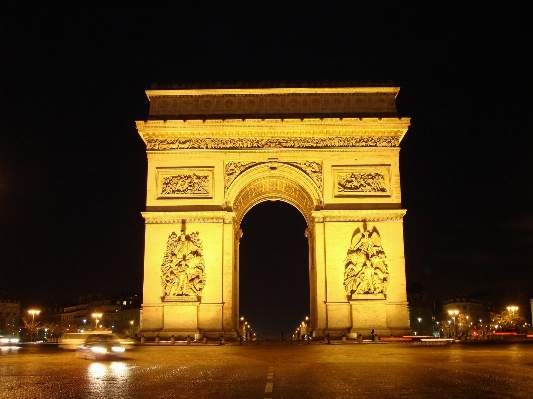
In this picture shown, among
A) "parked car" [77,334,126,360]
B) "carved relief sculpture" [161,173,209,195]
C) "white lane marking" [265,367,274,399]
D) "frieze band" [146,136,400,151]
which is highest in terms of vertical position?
"frieze band" [146,136,400,151]

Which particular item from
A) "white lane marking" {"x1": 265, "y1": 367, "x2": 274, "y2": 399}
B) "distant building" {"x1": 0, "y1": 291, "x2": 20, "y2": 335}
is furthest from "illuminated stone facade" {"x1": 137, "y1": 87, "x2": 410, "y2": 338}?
"distant building" {"x1": 0, "y1": 291, "x2": 20, "y2": 335}

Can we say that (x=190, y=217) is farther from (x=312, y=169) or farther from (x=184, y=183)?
(x=312, y=169)

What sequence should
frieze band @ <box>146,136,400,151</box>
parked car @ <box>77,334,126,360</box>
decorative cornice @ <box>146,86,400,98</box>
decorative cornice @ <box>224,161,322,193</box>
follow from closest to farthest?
parked car @ <box>77,334,126,360</box>, decorative cornice @ <box>224,161,322,193</box>, frieze band @ <box>146,136,400,151</box>, decorative cornice @ <box>146,86,400,98</box>

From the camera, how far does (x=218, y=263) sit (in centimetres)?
3450

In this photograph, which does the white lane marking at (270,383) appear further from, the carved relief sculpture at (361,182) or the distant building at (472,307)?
the distant building at (472,307)

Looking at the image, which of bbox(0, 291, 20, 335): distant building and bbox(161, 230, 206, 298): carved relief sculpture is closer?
bbox(161, 230, 206, 298): carved relief sculpture

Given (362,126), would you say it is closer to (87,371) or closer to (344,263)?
(344,263)

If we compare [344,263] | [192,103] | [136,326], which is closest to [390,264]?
[344,263]

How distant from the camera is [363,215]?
114 feet

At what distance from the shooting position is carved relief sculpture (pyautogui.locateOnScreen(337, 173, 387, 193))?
116 ft

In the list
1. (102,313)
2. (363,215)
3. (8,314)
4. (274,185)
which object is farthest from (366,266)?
(8,314)

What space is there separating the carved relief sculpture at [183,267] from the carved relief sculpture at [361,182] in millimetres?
7875

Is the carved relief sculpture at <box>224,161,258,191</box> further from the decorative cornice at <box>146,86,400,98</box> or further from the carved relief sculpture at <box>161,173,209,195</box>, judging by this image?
the decorative cornice at <box>146,86,400,98</box>

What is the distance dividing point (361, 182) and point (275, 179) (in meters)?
4.71
